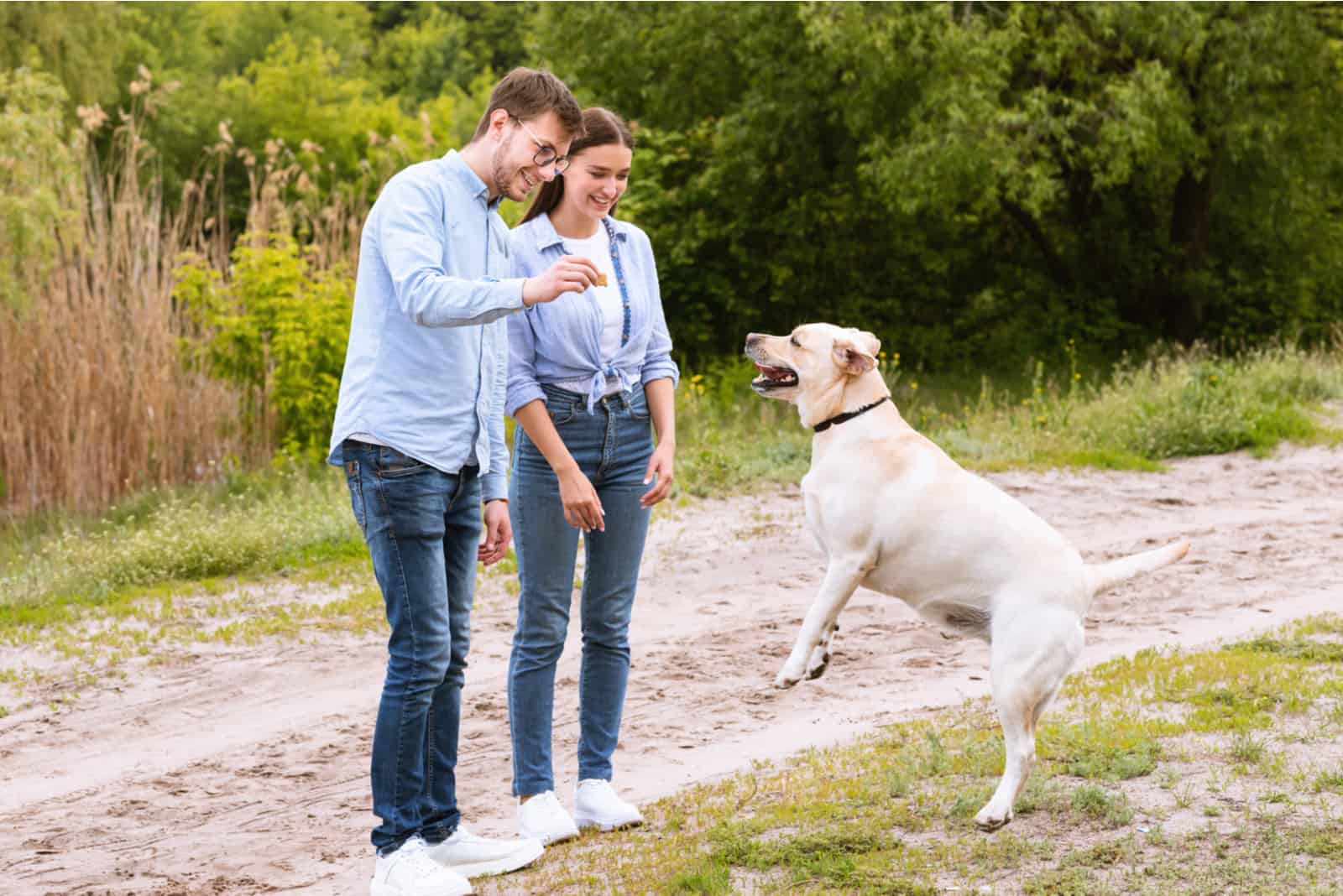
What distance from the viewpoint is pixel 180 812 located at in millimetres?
5109

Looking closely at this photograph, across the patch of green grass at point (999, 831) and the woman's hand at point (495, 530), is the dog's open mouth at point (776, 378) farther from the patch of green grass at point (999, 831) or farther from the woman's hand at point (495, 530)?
the patch of green grass at point (999, 831)

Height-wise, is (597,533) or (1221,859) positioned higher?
(597,533)

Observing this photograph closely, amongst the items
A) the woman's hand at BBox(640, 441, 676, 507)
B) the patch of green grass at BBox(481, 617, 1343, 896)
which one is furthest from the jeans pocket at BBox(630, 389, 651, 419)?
the patch of green grass at BBox(481, 617, 1343, 896)

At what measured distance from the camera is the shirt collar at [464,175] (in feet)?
12.1

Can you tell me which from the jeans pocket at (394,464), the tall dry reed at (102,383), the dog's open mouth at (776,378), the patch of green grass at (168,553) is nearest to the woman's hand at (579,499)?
the jeans pocket at (394,464)

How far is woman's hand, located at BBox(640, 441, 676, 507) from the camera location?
14.2 ft

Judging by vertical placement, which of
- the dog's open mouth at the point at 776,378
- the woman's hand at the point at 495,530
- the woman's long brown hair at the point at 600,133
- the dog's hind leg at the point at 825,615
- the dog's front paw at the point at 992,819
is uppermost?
the woman's long brown hair at the point at 600,133

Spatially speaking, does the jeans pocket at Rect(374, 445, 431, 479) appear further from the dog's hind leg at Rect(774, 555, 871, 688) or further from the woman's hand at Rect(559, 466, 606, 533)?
the dog's hind leg at Rect(774, 555, 871, 688)

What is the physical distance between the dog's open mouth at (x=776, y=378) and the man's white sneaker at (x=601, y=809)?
4.63 feet

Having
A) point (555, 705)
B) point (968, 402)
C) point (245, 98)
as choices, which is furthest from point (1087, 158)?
point (245, 98)

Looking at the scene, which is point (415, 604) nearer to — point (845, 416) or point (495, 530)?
point (495, 530)

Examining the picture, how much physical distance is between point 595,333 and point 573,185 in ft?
1.46

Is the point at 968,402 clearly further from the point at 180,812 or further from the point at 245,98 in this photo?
the point at 245,98

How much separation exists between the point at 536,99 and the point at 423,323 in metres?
0.66
